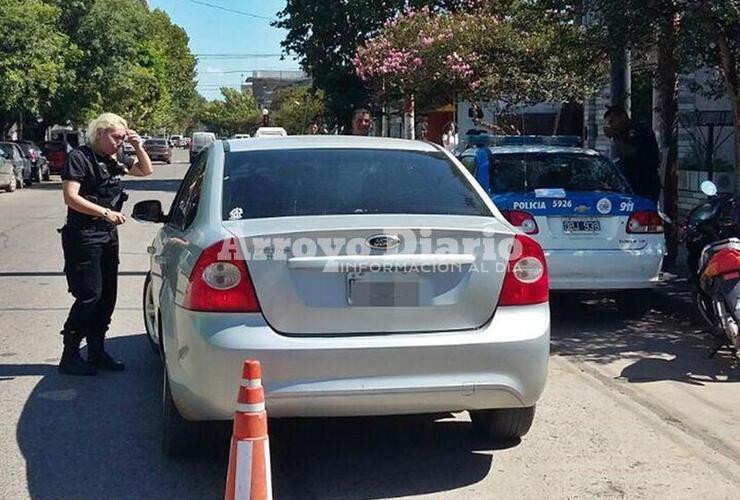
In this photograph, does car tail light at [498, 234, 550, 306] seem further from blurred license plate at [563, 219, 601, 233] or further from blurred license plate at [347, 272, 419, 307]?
blurred license plate at [563, 219, 601, 233]

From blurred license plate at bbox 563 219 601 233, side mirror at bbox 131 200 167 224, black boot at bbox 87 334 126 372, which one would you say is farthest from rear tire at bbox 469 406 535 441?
blurred license plate at bbox 563 219 601 233

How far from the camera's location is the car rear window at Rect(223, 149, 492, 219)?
4.88 m

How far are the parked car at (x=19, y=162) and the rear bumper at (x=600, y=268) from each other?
25168mm

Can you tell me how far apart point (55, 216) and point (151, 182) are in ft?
53.8

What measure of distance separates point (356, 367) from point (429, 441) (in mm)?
1228

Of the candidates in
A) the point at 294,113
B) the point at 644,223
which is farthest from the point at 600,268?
the point at 294,113

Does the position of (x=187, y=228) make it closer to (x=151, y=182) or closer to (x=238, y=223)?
(x=238, y=223)

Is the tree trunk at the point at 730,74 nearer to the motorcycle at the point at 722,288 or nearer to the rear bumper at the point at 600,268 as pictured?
the rear bumper at the point at 600,268

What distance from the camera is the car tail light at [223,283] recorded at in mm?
4367

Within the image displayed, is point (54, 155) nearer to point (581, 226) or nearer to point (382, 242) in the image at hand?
point (581, 226)

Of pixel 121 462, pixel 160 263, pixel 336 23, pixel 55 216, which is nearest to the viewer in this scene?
pixel 121 462

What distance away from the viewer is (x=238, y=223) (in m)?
4.64

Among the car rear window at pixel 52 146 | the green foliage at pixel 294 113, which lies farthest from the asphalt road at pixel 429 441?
the green foliage at pixel 294 113

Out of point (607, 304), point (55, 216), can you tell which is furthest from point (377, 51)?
point (607, 304)
